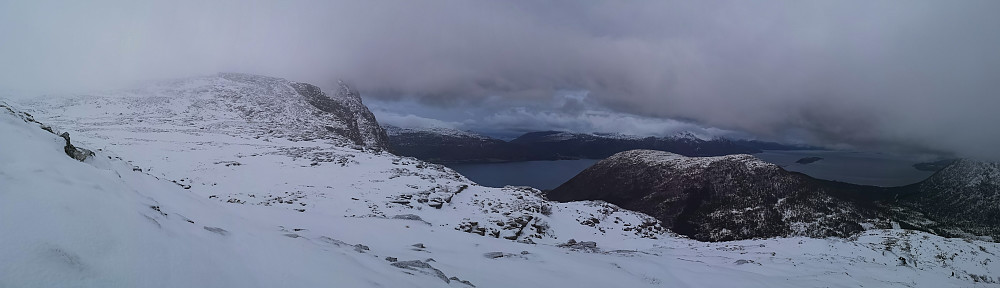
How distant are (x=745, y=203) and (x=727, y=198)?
7.41 m

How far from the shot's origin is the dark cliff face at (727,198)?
12056cm

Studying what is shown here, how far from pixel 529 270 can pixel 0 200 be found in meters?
9.78

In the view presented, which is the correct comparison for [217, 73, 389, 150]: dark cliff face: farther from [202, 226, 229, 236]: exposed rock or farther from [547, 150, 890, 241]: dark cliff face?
[547, 150, 890, 241]: dark cliff face

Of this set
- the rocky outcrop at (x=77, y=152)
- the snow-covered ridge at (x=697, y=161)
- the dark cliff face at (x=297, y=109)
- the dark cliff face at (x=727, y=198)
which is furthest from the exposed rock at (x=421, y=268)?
the snow-covered ridge at (x=697, y=161)

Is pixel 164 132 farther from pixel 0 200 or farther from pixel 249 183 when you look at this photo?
pixel 0 200

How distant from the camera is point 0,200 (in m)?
4.62

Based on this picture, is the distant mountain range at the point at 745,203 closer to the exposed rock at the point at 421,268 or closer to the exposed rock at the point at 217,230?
the exposed rock at the point at 421,268

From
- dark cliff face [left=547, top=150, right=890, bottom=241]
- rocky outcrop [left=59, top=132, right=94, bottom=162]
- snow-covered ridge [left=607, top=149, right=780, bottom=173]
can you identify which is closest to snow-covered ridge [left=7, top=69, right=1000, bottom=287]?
rocky outcrop [left=59, top=132, right=94, bottom=162]

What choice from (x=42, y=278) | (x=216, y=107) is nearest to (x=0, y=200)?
(x=42, y=278)

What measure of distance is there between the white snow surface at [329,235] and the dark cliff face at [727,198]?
334 feet

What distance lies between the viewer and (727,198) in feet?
489

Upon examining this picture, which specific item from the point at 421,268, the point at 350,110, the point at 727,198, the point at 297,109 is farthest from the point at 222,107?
the point at 727,198

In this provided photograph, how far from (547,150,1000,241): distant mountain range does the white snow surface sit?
103 metres

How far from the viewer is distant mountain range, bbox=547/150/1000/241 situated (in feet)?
398
